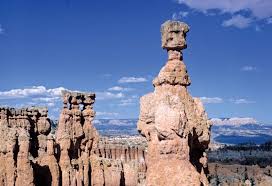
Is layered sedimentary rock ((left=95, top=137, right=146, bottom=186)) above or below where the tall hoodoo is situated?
below

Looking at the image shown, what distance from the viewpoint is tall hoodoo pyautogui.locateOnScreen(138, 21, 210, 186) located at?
1122 centimetres

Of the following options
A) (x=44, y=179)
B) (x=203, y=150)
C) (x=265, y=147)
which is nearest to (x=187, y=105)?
(x=203, y=150)

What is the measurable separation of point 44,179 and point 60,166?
7.28 ft

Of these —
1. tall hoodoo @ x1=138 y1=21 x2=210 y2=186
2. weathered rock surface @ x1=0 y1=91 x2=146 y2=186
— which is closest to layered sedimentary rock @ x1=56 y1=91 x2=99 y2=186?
weathered rock surface @ x1=0 y1=91 x2=146 y2=186

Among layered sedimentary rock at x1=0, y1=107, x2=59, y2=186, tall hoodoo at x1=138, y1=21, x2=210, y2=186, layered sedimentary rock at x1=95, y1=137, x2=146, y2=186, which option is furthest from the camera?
layered sedimentary rock at x1=95, y1=137, x2=146, y2=186

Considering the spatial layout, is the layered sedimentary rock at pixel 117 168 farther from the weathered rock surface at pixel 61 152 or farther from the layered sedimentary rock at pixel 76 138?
the layered sedimentary rock at pixel 76 138

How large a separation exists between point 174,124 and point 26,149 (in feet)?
53.7

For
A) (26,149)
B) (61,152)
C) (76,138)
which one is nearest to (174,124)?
(26,149)

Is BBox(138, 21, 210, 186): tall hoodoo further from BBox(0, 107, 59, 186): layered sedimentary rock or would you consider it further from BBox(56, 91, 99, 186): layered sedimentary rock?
BBox(56, 91, 99, 186): layered sedimentary rock

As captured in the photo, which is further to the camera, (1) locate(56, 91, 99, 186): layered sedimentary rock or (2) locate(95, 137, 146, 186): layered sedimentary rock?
(2) locate(95, 137, 146, 186): layered sedimentary rock

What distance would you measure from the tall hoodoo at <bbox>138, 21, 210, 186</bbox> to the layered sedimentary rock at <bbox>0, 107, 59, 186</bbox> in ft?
47.0

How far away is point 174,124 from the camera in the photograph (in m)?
11.1

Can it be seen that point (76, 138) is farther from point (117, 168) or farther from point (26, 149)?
point (26, 149)

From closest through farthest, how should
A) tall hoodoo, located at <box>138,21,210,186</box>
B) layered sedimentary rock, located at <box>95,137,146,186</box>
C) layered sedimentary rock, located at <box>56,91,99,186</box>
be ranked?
tall hoodoo, located at <box>138,21,210,186</box> < layered sedimentary rock, located at <box>56,91,99,186</box> < layered sedimentary rock, located at <box>95,137,146,186</box>
